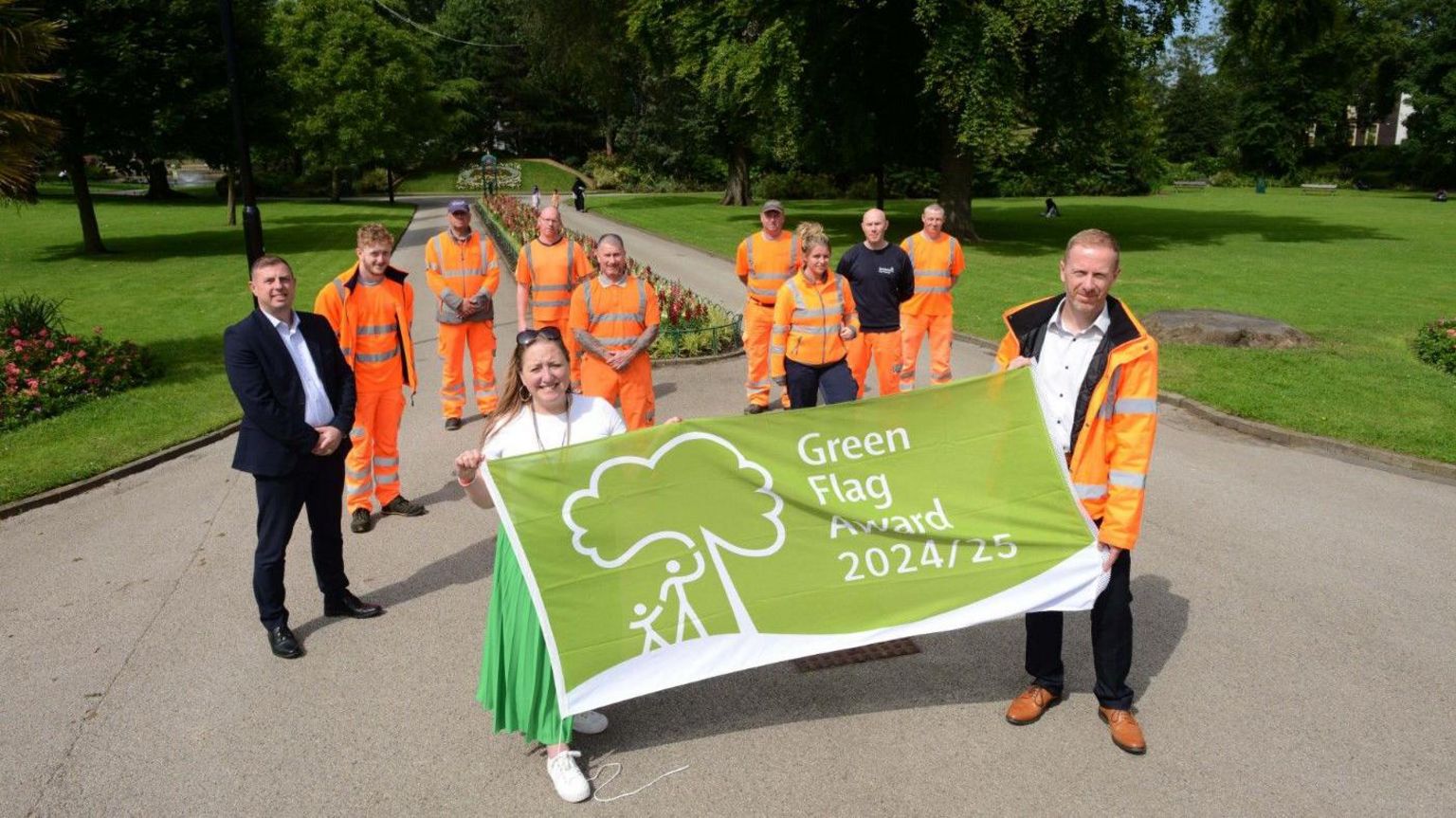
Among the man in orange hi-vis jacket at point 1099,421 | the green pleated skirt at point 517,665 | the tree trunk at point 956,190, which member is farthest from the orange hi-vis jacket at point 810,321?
the tree trunk at point 956,190

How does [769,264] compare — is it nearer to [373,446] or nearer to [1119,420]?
[373,446]

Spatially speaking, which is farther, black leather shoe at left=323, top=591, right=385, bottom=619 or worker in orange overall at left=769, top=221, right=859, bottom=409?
worker in orange overall at left=769, top=221, right=859, bottom=409

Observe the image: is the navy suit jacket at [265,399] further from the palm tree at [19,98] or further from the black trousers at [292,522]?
the palm tree at [19,98]

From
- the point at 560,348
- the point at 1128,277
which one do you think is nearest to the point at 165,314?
the point at 560,348

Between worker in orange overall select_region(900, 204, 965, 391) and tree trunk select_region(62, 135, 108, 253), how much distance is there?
2498 cm

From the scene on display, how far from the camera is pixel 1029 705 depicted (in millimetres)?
4707

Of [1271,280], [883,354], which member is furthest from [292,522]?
[1271,280]

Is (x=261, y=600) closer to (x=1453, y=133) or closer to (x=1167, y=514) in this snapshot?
(x=1167, y=514)

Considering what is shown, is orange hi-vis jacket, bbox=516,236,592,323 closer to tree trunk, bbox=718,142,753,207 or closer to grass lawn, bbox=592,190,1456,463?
grass lawn, bbox=592,190,1456,463

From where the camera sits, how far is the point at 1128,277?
22.6 meters

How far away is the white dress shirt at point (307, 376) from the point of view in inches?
217

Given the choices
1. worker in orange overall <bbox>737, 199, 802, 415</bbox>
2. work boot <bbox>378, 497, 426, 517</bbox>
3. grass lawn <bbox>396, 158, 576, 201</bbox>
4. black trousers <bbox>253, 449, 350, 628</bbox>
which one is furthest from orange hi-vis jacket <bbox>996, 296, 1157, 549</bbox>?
grass lawn <bbox>396, 158, 576, 201</bbox>

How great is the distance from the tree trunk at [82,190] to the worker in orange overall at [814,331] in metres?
25.5

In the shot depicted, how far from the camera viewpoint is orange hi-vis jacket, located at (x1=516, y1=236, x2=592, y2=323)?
944 cm
